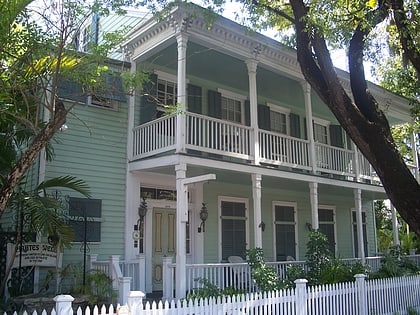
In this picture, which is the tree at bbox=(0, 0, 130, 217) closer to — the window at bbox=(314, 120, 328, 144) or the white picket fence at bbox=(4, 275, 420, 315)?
the white picket fence at bbox=(4, 275, 420, 315)

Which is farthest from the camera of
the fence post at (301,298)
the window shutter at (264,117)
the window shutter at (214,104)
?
the window shutter at (264,117)

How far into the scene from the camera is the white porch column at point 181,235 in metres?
9.43

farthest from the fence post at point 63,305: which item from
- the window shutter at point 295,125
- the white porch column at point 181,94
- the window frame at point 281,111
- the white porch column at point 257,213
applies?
the window shutter at point 295,125

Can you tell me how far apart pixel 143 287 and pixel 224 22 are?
6.17 metres

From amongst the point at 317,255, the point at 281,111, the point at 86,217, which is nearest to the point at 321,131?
the point at 281,111

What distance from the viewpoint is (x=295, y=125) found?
15594mm

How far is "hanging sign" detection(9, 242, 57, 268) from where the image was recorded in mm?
9016

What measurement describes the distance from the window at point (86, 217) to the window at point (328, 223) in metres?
8.71

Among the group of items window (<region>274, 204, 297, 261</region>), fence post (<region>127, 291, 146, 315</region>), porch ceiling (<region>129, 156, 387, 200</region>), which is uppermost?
porch ceiling (<region>129, 156, 387, 200</region>)

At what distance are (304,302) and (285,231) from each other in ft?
24.2

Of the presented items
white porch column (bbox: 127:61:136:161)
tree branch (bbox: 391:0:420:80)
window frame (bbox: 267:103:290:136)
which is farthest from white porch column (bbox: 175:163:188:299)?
window frame (bbox: 267:103:290:136)

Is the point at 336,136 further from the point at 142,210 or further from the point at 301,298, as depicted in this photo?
the point at 301,298

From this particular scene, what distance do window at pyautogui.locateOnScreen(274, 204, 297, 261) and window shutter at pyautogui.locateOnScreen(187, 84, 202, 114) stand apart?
14.3 feet

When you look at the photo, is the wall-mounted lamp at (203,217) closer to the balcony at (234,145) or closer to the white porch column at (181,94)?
the balcony at (234,145)
